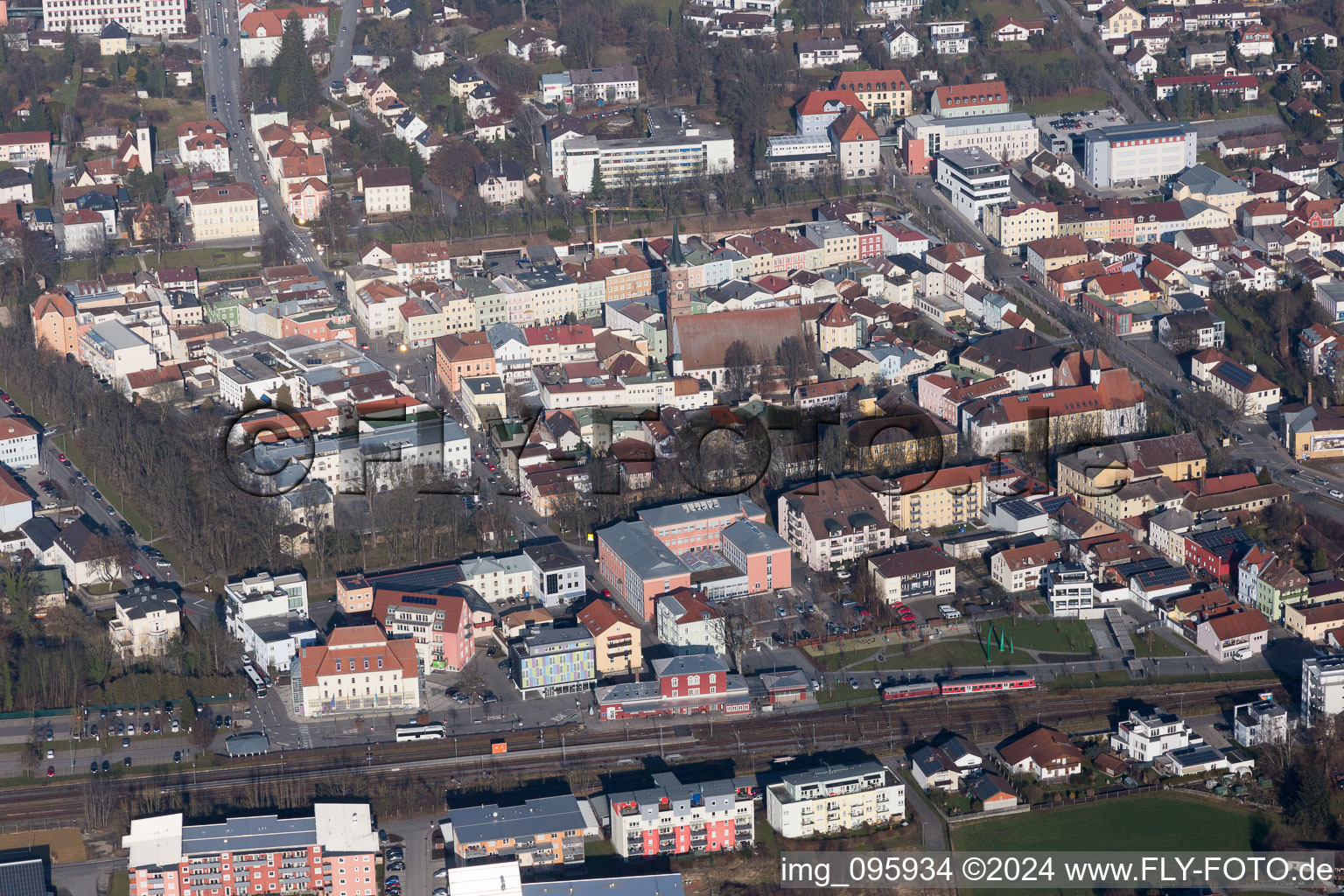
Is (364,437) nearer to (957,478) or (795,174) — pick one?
(957,478)

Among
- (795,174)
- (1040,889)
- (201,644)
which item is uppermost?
(795,174)

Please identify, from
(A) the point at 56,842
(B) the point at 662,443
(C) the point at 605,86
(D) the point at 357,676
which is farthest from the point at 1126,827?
(C) the point at 605,86

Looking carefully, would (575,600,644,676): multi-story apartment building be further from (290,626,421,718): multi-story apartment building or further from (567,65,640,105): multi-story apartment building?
(567,65,640,105): multi-story apartment building

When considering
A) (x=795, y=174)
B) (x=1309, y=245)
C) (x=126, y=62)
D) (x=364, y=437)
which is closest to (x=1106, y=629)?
(x=364, y=437)

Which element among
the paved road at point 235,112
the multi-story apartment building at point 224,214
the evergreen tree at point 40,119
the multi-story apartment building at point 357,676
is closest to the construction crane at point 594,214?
the paved road at point 235,112

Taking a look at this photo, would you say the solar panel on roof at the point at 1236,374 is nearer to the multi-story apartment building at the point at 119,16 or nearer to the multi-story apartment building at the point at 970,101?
the multi-story apartment building at the point at 970,101

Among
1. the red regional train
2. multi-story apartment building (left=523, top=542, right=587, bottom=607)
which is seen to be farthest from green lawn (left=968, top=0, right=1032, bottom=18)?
the red regional train
